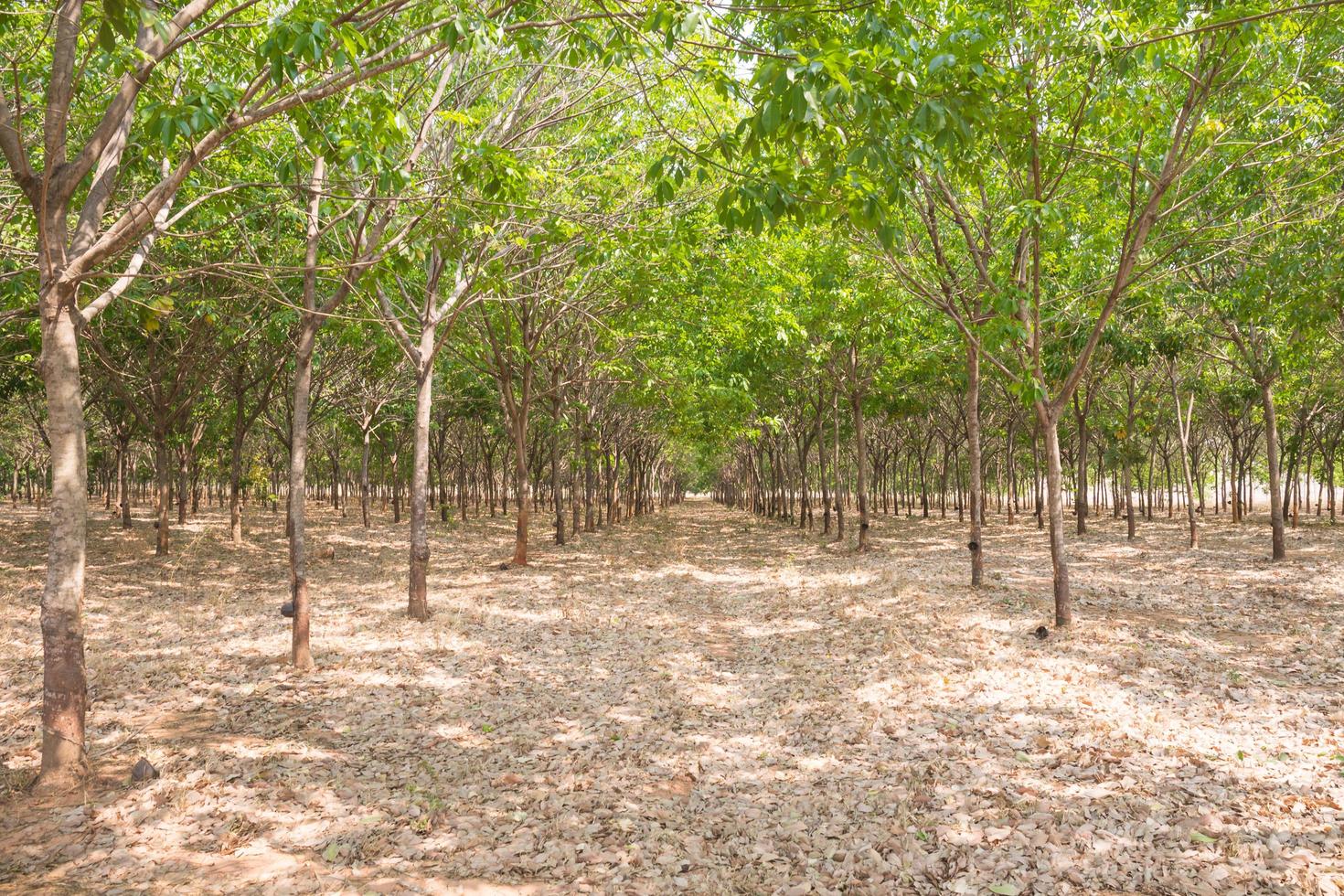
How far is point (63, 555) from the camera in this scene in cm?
541

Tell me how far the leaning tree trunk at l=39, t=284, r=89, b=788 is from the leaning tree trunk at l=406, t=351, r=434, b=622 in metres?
5.95

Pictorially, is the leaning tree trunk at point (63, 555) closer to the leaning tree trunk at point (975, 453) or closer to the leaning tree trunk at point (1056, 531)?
the leaning tree trunk at point (1056, 531)

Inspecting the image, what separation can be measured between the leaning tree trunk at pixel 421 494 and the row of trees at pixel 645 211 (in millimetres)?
90

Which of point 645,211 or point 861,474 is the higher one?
point 645,211

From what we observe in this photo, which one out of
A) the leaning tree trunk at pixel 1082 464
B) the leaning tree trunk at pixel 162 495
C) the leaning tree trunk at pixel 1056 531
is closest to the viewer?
the leaning tree trunk at pixel 1056 531

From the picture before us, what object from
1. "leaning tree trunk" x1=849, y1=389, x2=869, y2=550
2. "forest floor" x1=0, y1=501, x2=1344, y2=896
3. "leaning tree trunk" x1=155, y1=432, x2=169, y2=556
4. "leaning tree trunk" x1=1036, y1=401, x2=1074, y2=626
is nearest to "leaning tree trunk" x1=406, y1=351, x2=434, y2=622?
"forest floor" x1=0, y1=501, x2=1344, y2=896

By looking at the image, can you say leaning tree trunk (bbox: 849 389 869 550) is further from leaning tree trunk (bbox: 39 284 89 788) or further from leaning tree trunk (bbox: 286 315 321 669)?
leaning tree trunk (bbox: 39 284 89 788)

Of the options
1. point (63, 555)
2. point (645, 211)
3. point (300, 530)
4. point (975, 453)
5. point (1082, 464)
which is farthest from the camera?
point (1082, 464)

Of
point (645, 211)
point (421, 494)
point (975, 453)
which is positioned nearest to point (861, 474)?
point (975, 453)

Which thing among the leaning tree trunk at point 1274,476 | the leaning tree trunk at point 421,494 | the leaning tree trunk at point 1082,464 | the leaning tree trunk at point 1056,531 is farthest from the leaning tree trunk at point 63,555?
the leaning tree trunk at point 1082,464

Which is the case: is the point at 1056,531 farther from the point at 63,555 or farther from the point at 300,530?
the point at 63,555

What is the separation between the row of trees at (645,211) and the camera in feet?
17.0

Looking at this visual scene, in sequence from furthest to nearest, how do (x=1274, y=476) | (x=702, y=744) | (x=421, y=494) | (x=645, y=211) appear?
(x=1274, y=476), (x=645, y=211), (x=421, y=494), (x=702, y=744)

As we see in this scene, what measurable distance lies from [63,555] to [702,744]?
18.3 feet
